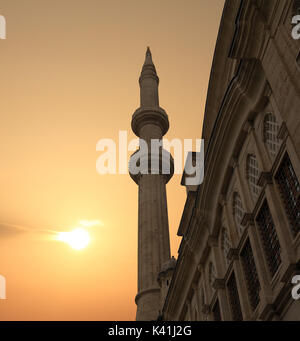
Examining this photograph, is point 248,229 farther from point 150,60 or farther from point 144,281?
point 150,60

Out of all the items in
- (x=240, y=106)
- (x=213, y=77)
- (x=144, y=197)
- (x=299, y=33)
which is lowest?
(x=299, y=33)

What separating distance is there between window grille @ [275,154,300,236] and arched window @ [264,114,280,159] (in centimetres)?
59

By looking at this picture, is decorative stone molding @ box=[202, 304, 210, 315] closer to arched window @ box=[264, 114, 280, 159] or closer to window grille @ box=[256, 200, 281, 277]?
window grille @ box=[256, 200, 281, 277]

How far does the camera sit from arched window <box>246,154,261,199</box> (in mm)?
13348

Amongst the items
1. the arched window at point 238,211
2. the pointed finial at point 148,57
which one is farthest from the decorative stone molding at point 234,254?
the pointed finial at point 148,57

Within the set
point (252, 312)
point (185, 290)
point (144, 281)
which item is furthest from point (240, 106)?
point (144, 281)

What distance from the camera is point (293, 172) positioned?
1135 cm

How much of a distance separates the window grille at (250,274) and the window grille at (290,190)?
7.82 feet

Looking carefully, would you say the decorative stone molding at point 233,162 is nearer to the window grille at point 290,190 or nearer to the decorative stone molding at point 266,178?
the decorative stone molding at point 266,178

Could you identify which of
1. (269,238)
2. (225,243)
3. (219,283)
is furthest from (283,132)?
(219,283)

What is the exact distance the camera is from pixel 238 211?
14.9 meters

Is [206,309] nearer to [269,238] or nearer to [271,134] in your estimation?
[269,238]

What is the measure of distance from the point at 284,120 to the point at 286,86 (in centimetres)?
74

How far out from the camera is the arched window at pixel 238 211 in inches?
568
